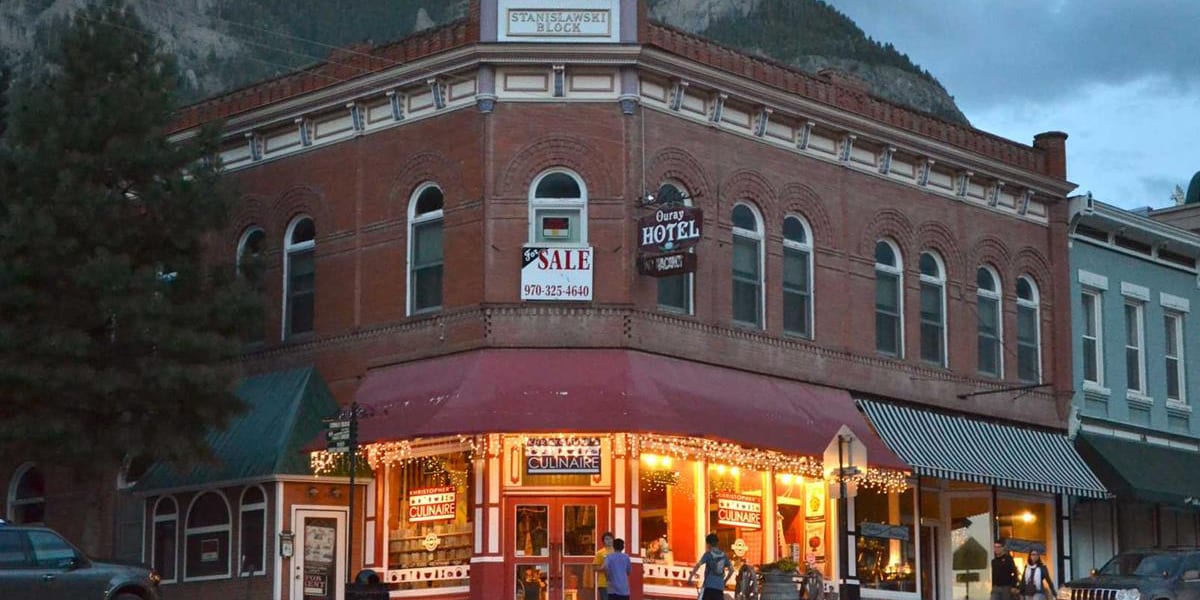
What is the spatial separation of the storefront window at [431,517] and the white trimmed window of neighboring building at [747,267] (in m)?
5.74

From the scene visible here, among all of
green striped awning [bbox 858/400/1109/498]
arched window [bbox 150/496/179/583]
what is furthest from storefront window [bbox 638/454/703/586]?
arched window [bbox 150/496/179/583]

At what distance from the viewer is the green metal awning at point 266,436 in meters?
31.8

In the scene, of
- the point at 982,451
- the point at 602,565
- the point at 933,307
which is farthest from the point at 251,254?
the point at 982,451

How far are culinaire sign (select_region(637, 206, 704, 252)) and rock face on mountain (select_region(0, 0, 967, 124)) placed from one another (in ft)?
302

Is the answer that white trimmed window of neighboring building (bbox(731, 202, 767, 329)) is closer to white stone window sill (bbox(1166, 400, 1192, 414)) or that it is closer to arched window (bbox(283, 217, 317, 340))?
arched window (bbox(283, 217, 317, 340))

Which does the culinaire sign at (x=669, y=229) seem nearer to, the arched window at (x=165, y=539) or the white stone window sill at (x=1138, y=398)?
the arched window at (x=165, y=539)

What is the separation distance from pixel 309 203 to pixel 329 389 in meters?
3.55

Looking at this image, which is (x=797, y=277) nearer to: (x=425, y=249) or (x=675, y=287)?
(x=675, y=287)

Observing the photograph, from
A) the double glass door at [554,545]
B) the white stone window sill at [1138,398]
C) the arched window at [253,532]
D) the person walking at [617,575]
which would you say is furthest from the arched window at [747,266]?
the white stone window sill at [1138,398]

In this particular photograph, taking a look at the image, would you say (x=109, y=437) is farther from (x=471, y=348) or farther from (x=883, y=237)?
(x=883, y=237)

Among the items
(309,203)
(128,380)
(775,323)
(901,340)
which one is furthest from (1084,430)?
(128,380)

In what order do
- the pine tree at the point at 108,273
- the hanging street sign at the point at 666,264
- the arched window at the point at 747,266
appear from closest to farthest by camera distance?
1. the pine tree at the point at 108,273
2. the hanging street sign at the point at 666,264
3. the arched window at the point at 747,266

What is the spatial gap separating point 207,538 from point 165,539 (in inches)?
52.1

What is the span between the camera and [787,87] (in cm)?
3450
